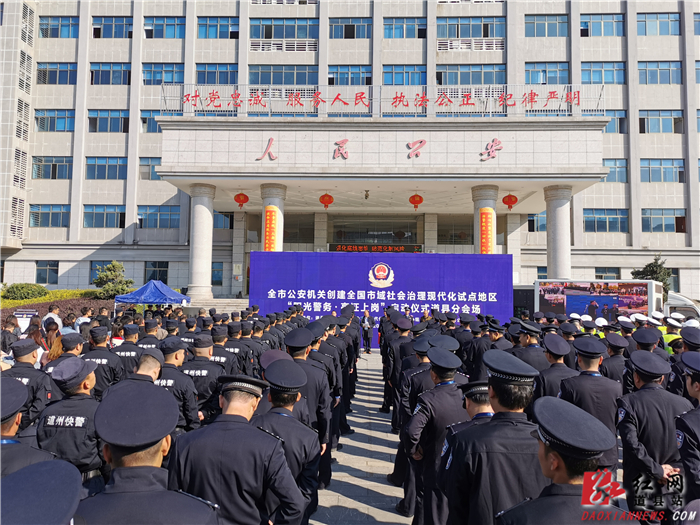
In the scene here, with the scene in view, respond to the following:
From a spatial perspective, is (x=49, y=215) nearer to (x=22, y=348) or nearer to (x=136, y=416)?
Result: (x=22, y=348)

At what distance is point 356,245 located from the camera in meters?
27.3

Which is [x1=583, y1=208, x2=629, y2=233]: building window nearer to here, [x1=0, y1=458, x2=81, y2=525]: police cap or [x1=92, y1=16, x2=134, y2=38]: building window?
[x1=0, y1=458, x2=81, y2=525]: police cap

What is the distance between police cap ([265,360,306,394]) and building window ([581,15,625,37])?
31.6m

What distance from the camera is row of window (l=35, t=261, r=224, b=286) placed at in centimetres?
2681

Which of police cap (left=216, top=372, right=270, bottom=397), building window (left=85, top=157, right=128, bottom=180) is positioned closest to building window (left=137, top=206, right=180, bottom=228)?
building window (left=85, top=157, right=128, bottom=180)

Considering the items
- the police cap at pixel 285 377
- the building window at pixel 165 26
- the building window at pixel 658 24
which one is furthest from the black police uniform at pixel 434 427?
the building window at pixel 658 24

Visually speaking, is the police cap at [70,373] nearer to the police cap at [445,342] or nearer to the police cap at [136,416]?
the police cap at [136,416]

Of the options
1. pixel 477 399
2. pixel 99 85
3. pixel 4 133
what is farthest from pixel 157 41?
pixel 477 399

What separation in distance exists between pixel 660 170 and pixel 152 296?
28388 mm

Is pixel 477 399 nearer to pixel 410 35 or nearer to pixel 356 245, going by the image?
pixel 356 245

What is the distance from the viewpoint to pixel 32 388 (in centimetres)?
389

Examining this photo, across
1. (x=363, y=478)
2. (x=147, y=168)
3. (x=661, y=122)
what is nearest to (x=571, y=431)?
(x=363, y=478)

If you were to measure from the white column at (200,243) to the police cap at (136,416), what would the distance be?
61.6ft

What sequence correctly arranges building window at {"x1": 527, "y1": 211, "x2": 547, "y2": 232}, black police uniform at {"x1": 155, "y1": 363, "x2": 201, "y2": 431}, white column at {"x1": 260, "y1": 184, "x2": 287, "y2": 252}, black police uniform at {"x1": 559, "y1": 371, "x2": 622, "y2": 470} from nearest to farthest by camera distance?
black police uniform at {"x1": 559, "y1": 371, "x2": 622, "y2": 470} → black police uniform at {"x1": 155, "y1": 363, "x2": 201, "y2": 431} → white column at {"x1": 260, "y1": 184, "x2": 287, "y2": 252} → building window at {"x1": 527, "y1": 211, "x2": 547, "y2": 232}
